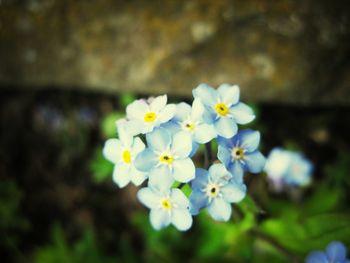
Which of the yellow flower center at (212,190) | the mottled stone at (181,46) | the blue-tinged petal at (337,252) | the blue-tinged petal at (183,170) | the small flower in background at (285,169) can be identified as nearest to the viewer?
the blue-tinged petal at (183,170)

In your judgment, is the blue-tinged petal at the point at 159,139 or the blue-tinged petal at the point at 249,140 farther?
the blue-tinged petal at the point at 249,140

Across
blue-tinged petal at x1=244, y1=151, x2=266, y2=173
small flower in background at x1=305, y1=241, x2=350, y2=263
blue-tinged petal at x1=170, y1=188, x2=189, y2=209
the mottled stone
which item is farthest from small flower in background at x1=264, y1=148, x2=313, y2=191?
blue-tinged petal at x1=170, y1=188, x2=189, y2=209

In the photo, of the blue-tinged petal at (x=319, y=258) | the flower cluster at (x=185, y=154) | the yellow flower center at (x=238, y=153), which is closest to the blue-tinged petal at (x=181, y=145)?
the flower cluster at (x=185, y=154)

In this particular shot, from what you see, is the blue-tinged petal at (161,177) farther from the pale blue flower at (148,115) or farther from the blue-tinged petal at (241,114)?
the blue-tinged petal at (241,114)

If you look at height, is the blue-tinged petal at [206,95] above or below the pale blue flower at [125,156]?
above

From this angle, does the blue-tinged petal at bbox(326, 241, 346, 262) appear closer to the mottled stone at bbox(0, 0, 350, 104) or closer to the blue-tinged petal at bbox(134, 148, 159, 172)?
the blue-tinged petal at bbox(134, 148, 159, 172)

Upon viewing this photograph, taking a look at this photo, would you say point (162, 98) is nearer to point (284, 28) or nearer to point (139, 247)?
point (284, 28)

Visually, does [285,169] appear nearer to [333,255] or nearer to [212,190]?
[333,255]
